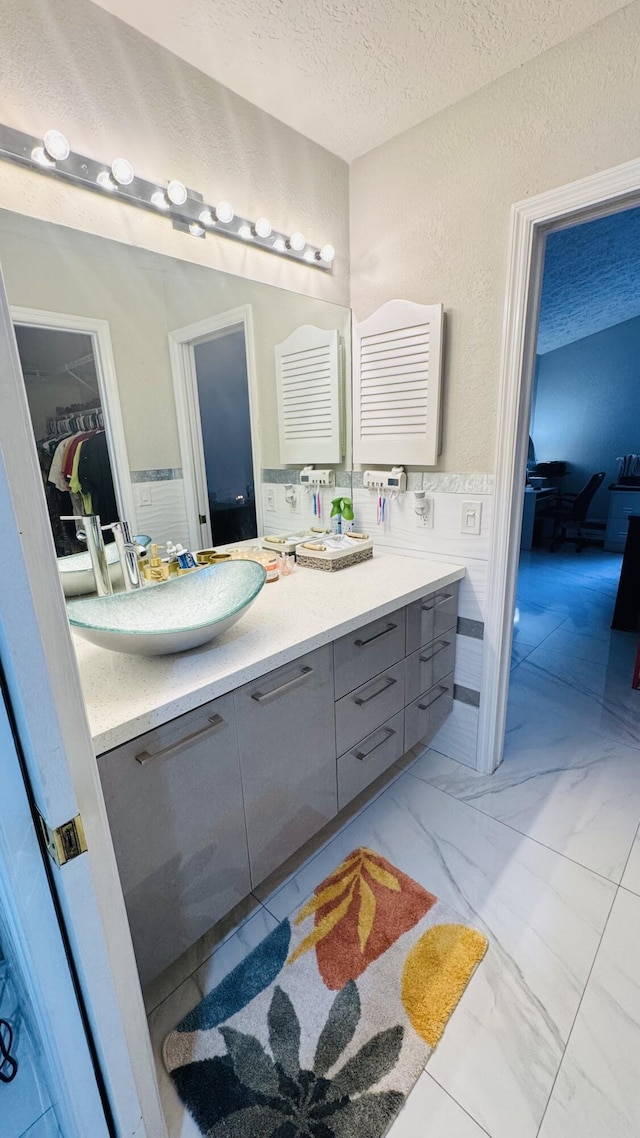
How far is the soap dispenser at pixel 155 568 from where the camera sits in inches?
58.0

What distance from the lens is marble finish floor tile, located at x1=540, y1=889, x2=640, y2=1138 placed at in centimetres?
94

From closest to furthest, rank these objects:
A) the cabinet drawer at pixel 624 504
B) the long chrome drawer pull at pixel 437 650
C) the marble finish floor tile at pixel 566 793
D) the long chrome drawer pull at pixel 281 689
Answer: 1. the long chrome drawer pull at pixel 281 689
2. the marble finish floor tile at pixel 566 793
3. the long chrome drawer pull at pixel 437 650
4. the cabinet drawer at pixel 624 504

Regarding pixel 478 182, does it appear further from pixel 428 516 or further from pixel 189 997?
pixel 189 997

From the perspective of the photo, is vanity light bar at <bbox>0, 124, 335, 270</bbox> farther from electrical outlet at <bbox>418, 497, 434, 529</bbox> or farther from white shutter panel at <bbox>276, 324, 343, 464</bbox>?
electrical outlet at <bbox>418, 497, 434, 529</bbox>

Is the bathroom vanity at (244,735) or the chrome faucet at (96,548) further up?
the chrome faucet at (96,548)

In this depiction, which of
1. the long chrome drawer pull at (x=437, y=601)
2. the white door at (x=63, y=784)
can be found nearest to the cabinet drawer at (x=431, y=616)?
the long chrome drawer pull at (x=437, y=601)

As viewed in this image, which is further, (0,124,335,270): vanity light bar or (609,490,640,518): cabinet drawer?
(609,490,640,518): cabinet drawer

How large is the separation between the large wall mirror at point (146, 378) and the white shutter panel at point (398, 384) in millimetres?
275

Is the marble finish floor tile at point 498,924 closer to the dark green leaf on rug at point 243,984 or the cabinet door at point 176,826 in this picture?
the dark green leaf on rug at point 243,984

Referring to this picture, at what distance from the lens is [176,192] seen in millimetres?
1275

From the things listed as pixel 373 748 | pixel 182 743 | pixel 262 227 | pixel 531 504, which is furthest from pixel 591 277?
pixel 182 743

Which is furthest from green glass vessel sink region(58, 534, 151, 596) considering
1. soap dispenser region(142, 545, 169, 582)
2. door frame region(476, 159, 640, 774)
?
door frame region(476, 159, 640, 774)

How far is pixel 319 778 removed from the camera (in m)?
1.34

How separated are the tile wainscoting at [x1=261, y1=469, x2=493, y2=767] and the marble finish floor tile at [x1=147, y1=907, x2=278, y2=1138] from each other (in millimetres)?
1039
